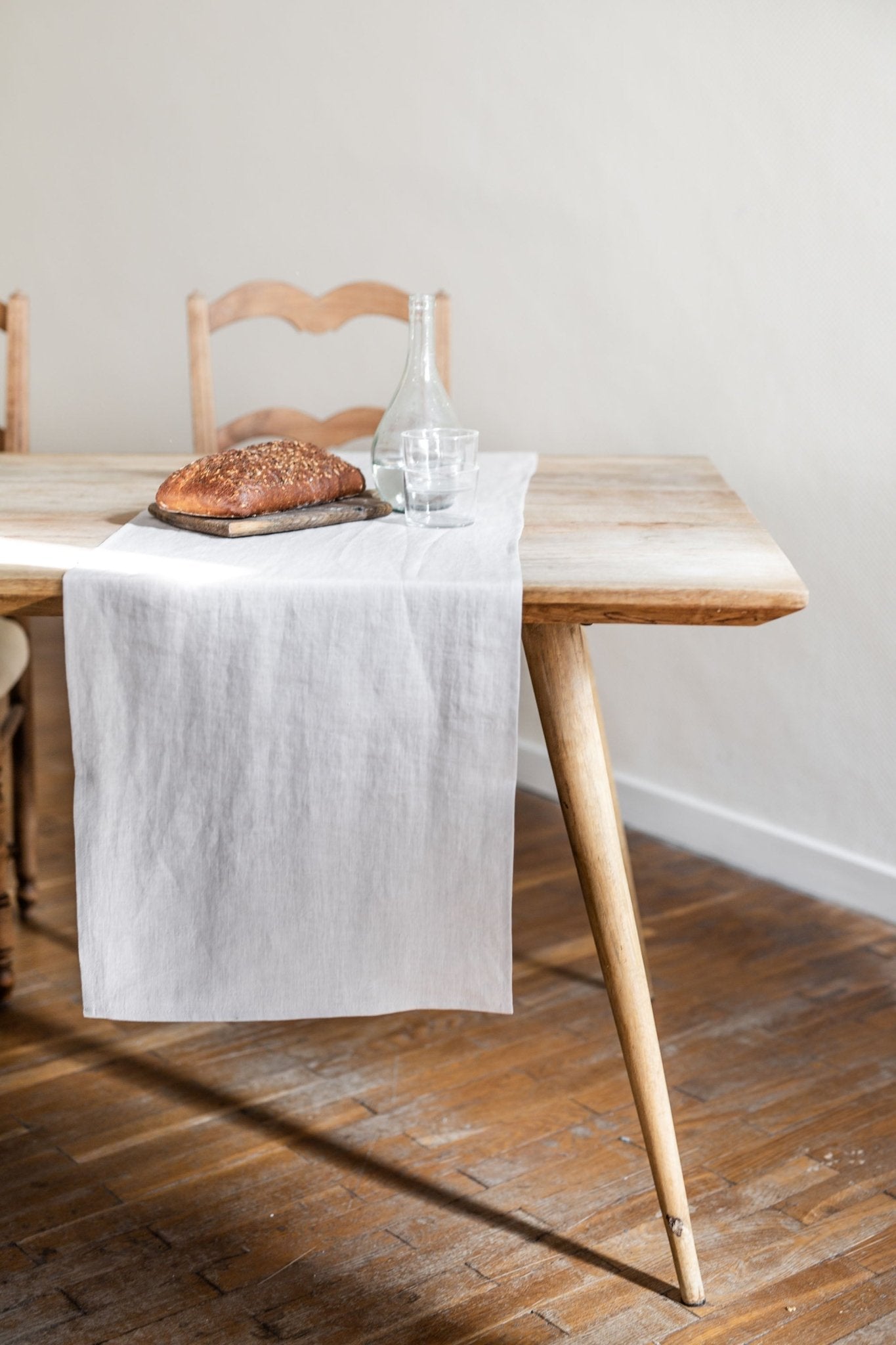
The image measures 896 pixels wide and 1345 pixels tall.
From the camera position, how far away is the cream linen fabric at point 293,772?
1168mm

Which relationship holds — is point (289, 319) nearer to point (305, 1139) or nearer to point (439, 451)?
point (439, 451)

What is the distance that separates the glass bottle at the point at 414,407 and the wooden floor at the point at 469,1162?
2.36 ft

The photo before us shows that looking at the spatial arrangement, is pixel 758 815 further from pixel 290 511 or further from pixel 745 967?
pixel 290 511

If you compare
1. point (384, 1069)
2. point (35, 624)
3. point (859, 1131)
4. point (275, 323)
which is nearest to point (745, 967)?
point (859, 1131)

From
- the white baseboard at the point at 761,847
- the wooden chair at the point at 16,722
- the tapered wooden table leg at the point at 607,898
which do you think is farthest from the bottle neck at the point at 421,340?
the white baseboard at the point at 761,847

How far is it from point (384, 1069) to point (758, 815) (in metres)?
→ 0.92

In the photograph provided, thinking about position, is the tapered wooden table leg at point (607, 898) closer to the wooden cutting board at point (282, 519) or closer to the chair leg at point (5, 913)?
the wooden cutting board at point (282, 519)

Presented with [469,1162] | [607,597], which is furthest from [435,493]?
[469,1162]

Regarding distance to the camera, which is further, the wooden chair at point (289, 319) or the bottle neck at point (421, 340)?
the wooden chair at point (289, 319)

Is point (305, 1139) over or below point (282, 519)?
below

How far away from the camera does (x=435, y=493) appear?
4.53ft

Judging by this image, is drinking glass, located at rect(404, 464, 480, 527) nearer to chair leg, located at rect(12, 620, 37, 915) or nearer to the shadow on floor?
Result: the shadow on floor

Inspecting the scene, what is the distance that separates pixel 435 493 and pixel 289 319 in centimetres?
82

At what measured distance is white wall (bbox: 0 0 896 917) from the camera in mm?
→ 2088
